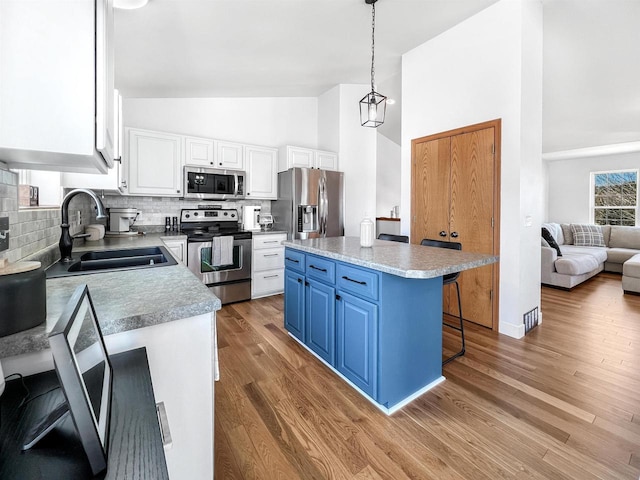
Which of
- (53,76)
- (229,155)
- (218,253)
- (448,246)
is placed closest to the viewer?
(53,76)

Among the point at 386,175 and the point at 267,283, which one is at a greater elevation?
the point at 386,175

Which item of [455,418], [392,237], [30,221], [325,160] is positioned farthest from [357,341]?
[325,160]

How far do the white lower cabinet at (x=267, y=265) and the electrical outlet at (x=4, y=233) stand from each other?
2.79m

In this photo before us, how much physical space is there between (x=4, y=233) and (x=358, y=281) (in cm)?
163

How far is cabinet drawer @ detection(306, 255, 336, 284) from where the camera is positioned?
6.98 feet

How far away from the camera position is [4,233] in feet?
3.73

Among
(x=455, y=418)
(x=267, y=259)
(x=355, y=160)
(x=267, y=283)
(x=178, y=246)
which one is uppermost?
(x=355, y=160)

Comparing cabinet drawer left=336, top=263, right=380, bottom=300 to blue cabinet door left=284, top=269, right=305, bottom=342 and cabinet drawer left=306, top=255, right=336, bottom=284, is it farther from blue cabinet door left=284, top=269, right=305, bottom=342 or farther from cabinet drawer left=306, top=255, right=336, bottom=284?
blue cabinet door left=284, top=269, right=305, bottom=342

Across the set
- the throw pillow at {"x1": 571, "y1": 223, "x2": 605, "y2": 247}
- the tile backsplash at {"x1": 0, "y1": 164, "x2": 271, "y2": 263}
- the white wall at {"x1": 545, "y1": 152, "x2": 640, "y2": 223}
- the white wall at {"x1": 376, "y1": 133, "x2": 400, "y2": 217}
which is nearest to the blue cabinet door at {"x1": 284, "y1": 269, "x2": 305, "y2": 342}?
the tile backsplash at {"x1": 0, "y1": 164, "x2": 271, "y2": 263}

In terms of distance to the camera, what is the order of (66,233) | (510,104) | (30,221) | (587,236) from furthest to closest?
1. (587,236)
2. (510,104)
3. (66,233)
4. (30,221)

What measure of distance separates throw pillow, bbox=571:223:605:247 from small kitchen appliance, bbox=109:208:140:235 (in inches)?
316

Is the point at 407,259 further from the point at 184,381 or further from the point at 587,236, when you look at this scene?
the point at 587,236

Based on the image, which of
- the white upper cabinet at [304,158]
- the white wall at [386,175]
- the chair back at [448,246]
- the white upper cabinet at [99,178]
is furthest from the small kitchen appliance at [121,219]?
the white wall at [386,175]

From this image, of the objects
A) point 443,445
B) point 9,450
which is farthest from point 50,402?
point 443,445
